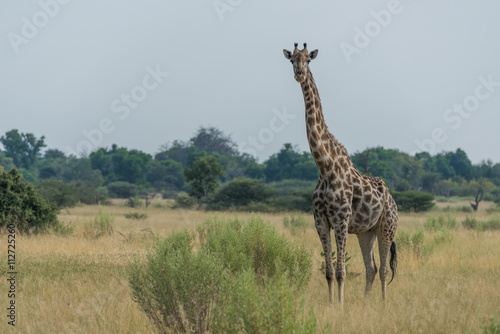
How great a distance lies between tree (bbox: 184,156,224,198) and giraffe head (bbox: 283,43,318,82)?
33.0 metres

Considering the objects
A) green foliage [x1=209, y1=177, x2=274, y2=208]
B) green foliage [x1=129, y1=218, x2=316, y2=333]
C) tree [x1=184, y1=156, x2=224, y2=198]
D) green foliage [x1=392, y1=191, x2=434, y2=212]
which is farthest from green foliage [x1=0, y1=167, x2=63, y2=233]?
green foliage [x1=392, y1=191, x2=434, y2=212]

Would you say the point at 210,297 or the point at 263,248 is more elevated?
the point at 263,248

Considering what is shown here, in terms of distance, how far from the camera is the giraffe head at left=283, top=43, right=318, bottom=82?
22.3ft

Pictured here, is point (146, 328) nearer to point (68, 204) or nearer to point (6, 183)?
point (6, 183)

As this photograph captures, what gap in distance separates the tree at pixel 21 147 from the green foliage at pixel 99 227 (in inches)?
3149

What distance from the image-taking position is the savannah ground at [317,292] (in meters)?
6.09

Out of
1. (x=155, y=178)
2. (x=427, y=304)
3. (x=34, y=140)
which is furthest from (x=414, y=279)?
(x=34, y=140)

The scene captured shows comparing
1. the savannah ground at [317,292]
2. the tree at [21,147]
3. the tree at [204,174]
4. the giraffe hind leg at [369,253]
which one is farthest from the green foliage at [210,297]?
the tree at [21,147]

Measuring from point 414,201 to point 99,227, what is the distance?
26.3 m

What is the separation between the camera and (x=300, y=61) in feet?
22.3

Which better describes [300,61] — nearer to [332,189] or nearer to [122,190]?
[332,189]

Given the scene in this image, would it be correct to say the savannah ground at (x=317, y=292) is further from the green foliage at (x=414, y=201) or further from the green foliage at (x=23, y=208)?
the green foliage at (x=414, y=201)

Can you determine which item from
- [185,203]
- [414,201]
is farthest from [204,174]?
[414,201]

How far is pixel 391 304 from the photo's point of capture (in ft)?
25.0
